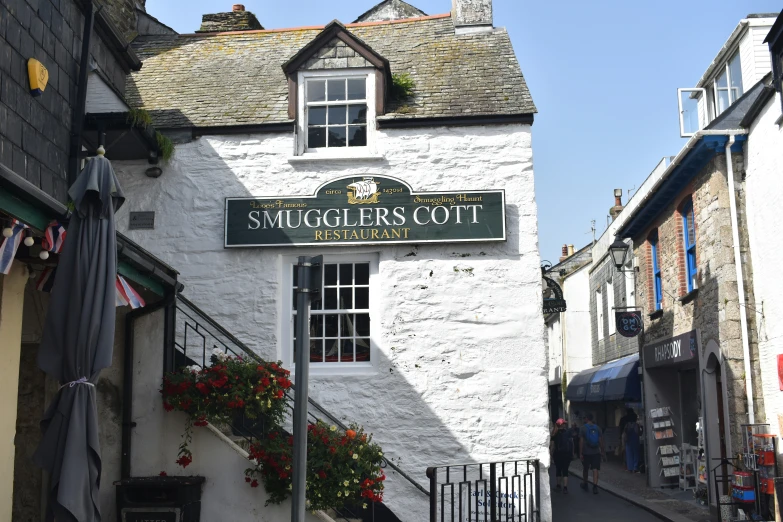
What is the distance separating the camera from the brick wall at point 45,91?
7.81m

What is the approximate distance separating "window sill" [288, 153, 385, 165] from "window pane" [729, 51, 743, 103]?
930 centimetres

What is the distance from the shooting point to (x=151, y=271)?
8953 mm

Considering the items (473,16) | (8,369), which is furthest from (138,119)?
(473,16)

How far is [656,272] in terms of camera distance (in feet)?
62.6

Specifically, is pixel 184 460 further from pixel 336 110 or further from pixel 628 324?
pixel 628 324

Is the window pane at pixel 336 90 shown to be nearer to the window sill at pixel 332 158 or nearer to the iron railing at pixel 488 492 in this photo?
the window sill at pixel 332 158

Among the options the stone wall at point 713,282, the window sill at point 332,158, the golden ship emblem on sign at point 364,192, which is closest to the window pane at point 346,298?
the golden ship emblem on sign at point 364,192

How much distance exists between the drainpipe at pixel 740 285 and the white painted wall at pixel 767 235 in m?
0.17

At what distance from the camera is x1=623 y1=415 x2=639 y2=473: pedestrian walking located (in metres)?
21.4

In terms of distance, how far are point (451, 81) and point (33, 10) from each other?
5910mm

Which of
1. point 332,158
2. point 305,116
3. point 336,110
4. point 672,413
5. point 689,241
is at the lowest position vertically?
point 672,413

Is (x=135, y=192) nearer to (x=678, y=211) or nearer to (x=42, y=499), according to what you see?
(x=42, y=499)

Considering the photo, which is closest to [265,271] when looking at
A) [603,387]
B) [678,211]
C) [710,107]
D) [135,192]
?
[135,192]

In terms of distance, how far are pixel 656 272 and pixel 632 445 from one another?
5152 mm
